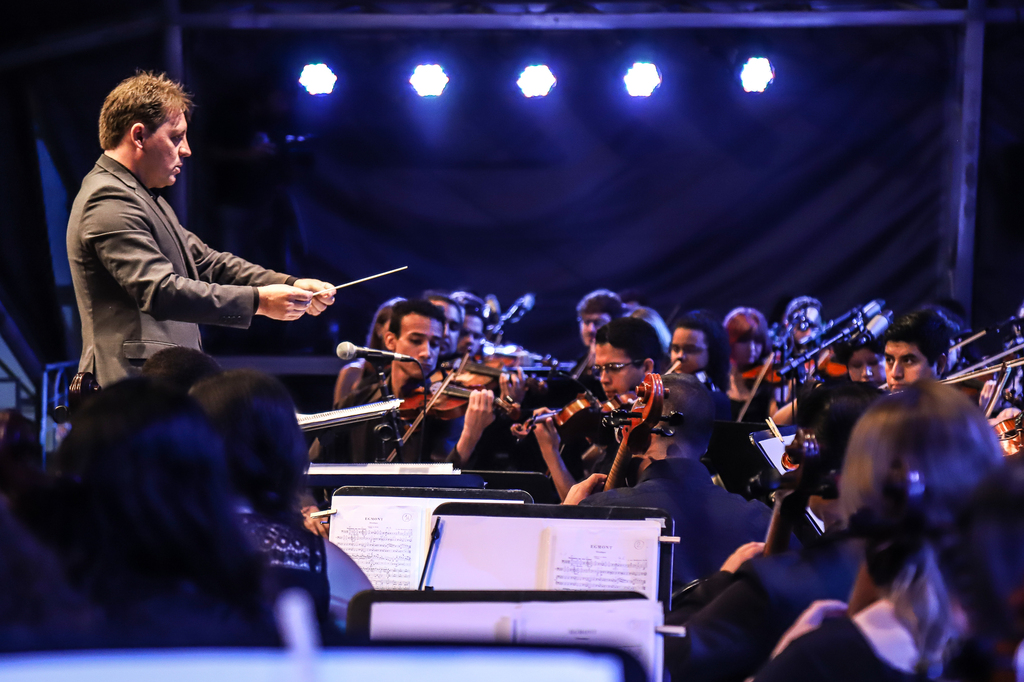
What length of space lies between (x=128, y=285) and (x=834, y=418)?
5.94ft

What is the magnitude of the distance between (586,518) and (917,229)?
15.4ft

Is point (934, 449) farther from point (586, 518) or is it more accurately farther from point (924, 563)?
point (586, 518)

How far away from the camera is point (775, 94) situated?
6059 millimetres

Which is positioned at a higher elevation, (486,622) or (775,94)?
(775,94)

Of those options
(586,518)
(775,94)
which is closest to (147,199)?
(586,518)

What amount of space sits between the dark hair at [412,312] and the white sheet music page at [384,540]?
6.46ft

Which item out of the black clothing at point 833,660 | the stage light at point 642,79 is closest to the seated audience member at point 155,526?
the black clothing at point 833,660

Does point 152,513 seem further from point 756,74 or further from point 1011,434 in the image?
point 756,74

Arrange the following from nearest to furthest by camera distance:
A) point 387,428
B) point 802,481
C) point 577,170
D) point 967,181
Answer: point 802,481, point 387,428, point 967,181, point 577,170

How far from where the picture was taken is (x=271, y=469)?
67.6 inches

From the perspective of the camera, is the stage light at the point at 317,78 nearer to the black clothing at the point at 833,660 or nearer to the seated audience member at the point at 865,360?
the seated audience member at the point at 865,360

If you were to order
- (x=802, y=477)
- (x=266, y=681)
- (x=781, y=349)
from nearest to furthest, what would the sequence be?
1. (x=266, y=681)
2. (x=802, y=477)
3. (x=781, y=349)

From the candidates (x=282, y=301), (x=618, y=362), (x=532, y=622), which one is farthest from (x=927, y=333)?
(x=532, y=622)

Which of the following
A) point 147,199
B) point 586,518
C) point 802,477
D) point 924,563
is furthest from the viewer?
point 147,199
